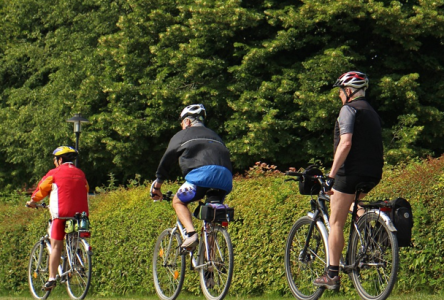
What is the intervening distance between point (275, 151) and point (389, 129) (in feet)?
11.9

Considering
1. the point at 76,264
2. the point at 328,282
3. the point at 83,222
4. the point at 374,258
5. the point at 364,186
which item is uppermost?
the point at 83,222

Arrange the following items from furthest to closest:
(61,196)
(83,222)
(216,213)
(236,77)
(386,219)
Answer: (236,77)
(61,196)
(83,222)
(216,213)
(386,219)

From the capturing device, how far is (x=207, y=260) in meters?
8.16

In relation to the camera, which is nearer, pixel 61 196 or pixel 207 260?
pixel 207 260

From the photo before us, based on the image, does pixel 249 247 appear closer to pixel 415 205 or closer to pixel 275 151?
pixel 415 205

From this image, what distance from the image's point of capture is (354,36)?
27.1 metres

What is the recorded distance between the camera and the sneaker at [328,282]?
23.7 feet

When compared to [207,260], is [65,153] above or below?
above

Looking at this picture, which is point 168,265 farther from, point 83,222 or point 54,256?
point 54,256

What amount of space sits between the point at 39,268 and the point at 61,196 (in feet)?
5.38

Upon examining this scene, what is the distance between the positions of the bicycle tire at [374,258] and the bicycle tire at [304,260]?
449 millimetres

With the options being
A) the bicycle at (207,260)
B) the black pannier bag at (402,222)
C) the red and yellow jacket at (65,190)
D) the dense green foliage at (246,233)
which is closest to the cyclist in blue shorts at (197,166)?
the bicycle at (207,260)

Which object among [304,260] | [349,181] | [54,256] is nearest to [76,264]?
[54,256]

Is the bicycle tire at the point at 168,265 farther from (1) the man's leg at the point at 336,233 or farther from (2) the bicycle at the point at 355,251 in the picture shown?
(1) the man's leg at the point at 336,233
